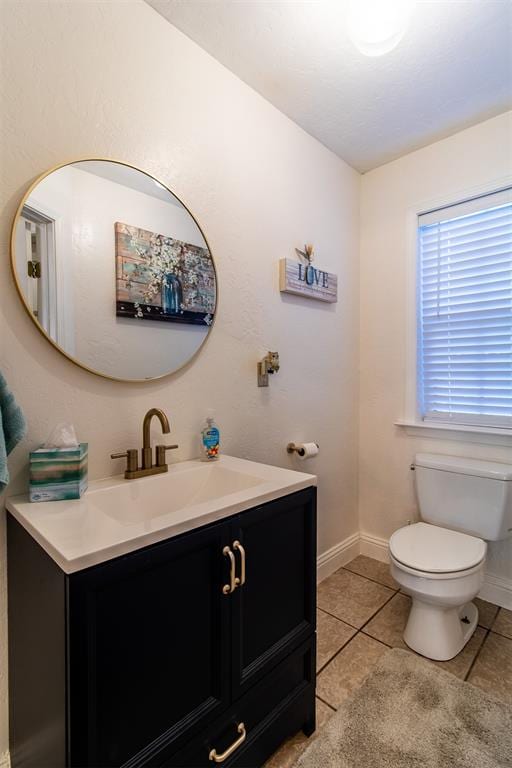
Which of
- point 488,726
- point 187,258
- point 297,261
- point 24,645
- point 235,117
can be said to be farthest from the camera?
point 297,261

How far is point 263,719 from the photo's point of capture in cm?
109

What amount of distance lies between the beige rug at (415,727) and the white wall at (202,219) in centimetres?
83

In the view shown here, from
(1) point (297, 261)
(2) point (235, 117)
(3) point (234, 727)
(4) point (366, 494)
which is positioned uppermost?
(2) point (235, 117)

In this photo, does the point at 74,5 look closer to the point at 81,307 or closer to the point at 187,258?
the point at 187,258

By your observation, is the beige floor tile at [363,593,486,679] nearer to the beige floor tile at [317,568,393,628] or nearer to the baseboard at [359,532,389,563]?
the beige floor tile at [317,568,393,628]

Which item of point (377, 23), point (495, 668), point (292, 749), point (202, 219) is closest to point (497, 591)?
point (495, 668)

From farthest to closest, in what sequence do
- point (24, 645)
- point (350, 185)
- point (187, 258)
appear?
point (350, 185)
point (187, 258)
point (24, 645)

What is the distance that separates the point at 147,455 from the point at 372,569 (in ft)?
5.70

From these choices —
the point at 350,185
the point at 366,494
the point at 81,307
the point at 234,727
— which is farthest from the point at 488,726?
the point at 350,185

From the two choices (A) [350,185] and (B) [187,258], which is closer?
(B) [187,258]

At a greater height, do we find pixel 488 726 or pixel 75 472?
pixel 75 472

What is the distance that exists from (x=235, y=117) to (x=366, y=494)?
2.24 meters

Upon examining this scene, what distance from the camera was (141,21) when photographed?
4.29 feet

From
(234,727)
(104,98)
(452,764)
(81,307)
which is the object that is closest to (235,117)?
(104,98)
